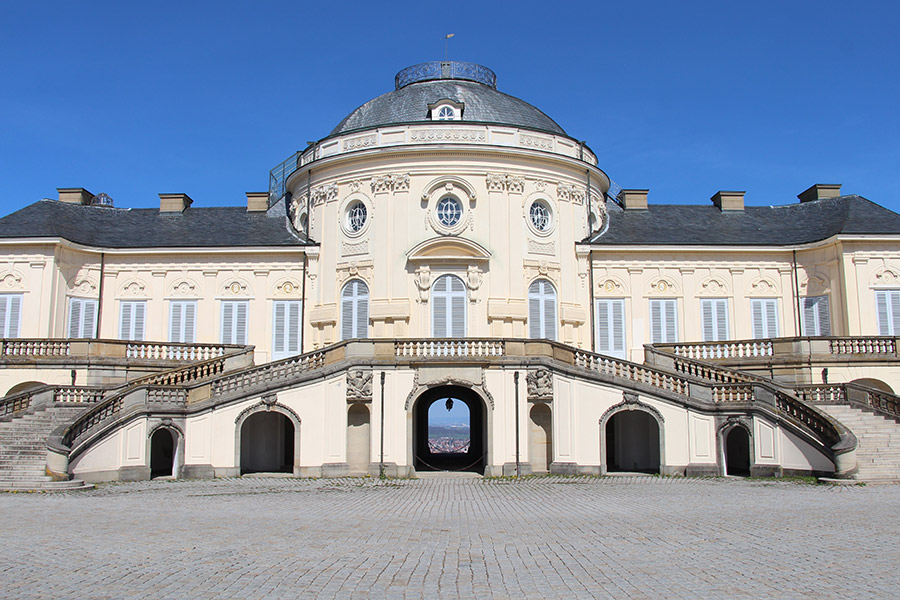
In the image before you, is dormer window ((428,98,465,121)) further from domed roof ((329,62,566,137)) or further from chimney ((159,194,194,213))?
chimney ((159,194,194,213))

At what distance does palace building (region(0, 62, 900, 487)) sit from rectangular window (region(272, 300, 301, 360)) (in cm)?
8

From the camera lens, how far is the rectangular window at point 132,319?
103 feet

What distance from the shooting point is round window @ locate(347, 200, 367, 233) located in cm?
3027

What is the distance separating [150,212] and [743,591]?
32.3m

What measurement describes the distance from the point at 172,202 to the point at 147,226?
2.09 meters

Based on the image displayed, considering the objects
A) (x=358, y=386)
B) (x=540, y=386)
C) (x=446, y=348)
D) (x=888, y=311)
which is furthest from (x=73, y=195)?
(x=888, y=311)

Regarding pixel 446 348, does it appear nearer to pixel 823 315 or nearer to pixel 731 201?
pixel 823 315

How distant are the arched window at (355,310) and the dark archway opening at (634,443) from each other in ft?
30.4

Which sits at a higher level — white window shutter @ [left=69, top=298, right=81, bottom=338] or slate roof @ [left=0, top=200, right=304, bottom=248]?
slate roof @ [left=0, top=200, right=304, bottom=248]

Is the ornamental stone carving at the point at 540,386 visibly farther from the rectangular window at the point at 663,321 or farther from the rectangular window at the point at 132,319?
the rectangular window at the point at 132,319

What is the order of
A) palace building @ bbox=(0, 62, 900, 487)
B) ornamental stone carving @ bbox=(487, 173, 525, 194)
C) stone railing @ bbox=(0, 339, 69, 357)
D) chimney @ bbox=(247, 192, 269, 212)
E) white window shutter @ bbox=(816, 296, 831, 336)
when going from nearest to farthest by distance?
palace building @ bbox=(0, 62, 900, 487)
stone railing @ bbox=(0, 339, 69, 357)
ornamental stone carving @ bbox=(487, 173, 525, 194)
white window shutter @ bbox=(816, 296, 831, 336)
chimney @ bbox=(247, 192, 269, 212)

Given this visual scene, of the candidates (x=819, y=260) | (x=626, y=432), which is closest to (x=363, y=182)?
(x=626, y=432)

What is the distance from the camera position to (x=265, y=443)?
87.8 feet

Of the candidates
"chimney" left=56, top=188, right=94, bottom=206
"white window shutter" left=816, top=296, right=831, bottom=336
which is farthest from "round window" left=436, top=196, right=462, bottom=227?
"chimney" left=56, top=188, right=94, bottom=206
